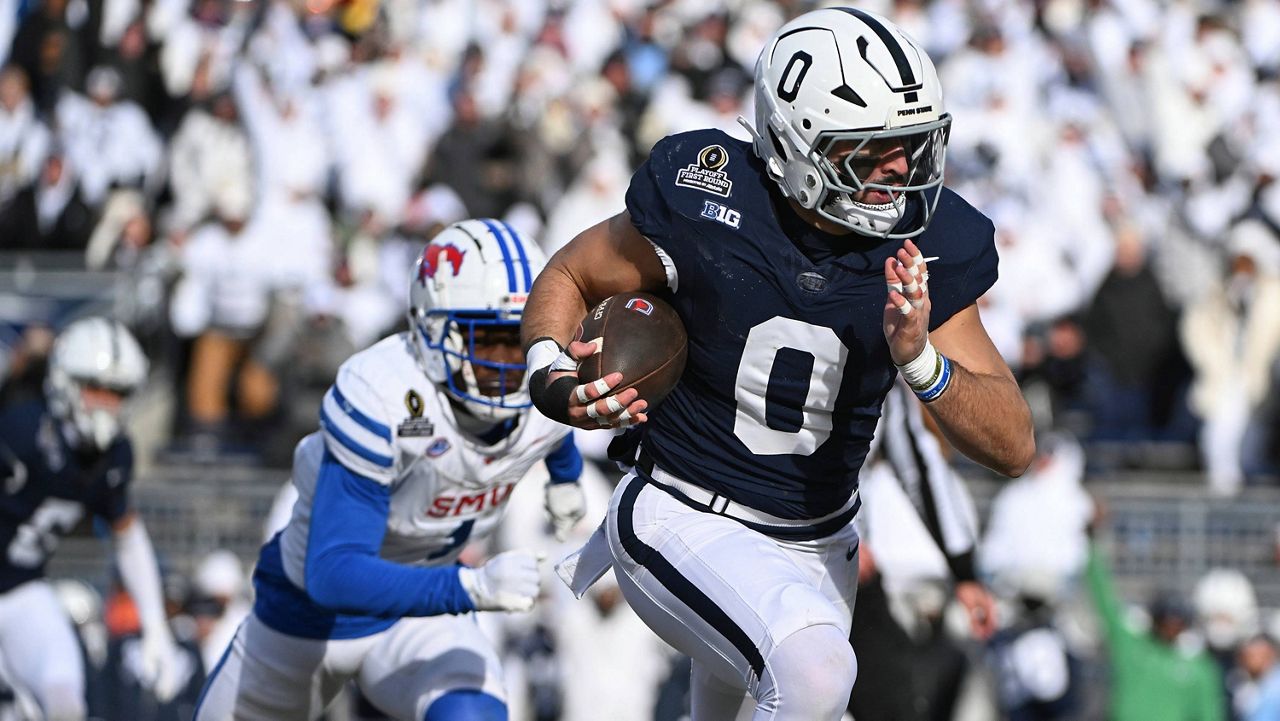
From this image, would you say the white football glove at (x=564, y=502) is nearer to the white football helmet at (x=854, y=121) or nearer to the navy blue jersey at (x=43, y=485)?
the white football helmet at (x=854, y=121)

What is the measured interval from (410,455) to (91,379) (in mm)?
2241

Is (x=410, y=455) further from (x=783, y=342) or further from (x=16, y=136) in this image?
(x=16, y=136)

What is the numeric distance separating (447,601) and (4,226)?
9016mm

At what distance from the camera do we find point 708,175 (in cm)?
450

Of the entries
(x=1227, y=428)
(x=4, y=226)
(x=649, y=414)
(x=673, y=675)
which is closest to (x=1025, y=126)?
(x=1227, y=428)

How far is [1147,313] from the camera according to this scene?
1134 centimetres

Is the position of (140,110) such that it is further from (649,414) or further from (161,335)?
(649,414)

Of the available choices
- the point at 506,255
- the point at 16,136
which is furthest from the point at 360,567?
the point at 16,136

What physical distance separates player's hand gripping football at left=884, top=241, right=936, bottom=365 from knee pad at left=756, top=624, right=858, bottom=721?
1.95ft

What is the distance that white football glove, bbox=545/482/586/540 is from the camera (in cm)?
571

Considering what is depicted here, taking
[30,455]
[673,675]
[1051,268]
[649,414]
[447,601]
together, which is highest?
[649,414]

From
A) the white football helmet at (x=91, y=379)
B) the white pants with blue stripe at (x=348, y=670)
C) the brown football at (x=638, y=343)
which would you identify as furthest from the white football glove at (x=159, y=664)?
the brown football at (x=638, y=343)

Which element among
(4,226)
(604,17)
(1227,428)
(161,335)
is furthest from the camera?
(604,17)

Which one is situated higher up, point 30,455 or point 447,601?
point 447,601
